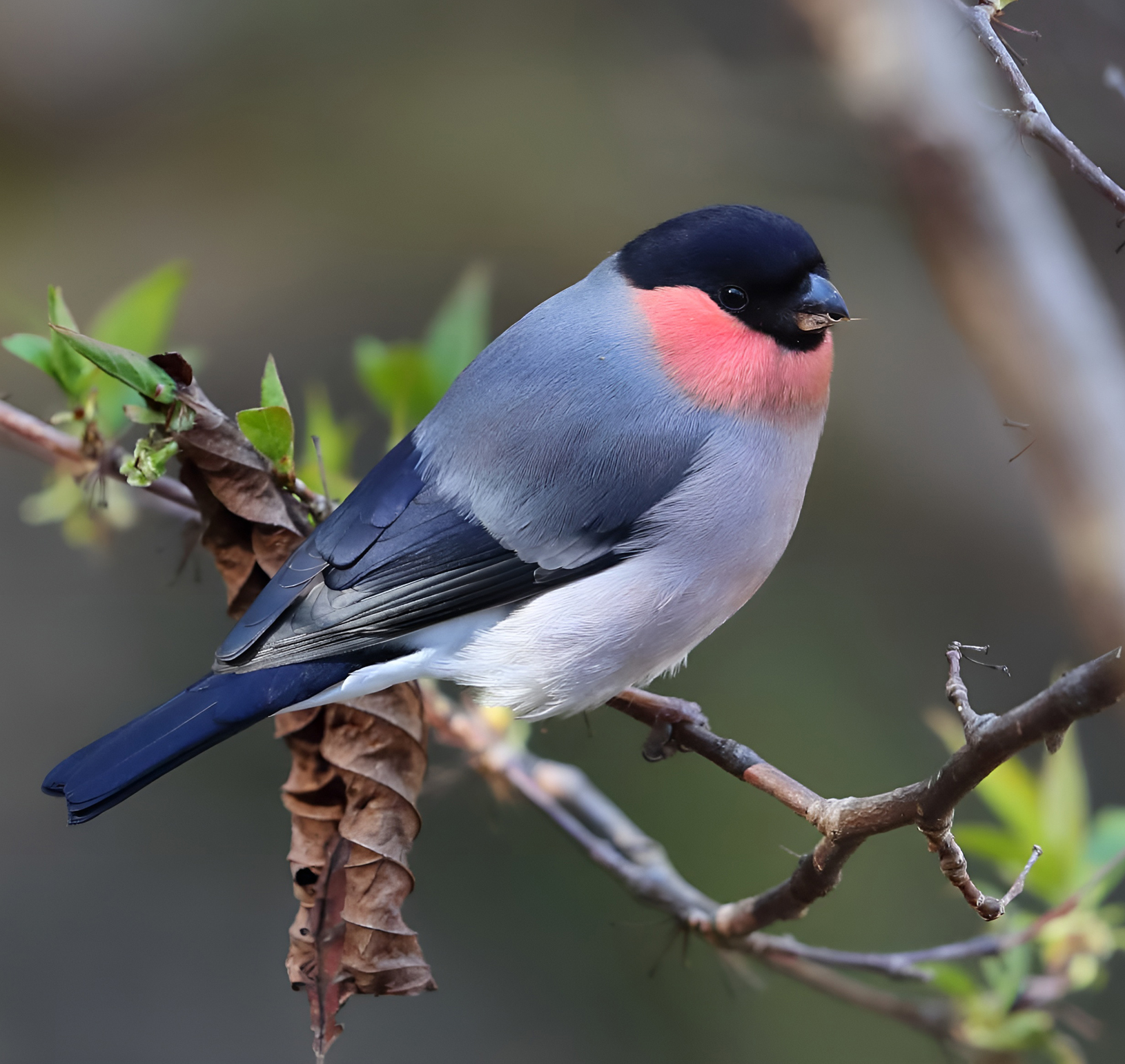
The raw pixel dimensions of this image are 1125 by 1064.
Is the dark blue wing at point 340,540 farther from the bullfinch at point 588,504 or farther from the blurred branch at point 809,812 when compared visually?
the blurred branch at point 809,812

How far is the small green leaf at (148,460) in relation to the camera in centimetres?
143

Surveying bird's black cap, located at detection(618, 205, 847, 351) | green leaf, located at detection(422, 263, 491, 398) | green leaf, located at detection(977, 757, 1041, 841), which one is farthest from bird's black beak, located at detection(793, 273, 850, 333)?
green leaf, located at detection(977, 757, 1041, 841)

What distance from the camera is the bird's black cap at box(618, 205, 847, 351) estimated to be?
1611 mm

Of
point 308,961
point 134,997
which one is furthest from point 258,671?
point 134,997

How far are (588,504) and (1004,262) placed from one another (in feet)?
2.09

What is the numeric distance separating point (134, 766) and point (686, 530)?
0.78 m

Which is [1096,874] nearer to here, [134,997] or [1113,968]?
[1113,968]

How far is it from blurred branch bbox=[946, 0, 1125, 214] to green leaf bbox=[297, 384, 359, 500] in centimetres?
110

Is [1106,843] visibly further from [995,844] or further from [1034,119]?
[1034,119]

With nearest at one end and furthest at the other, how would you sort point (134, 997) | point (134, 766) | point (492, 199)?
point (134, 766) < point (134, 997) < point (492, 199)

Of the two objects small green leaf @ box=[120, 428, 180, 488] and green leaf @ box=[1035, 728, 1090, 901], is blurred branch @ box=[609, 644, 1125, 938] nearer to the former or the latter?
green leaf @ box=[1035, 728, 1090, 901]

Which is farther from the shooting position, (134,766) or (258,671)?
(258,671)

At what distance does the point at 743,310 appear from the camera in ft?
5.46

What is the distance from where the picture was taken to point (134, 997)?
314 cm
